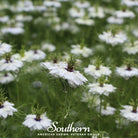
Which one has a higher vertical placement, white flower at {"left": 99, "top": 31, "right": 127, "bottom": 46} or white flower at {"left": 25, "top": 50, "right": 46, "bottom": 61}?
white flower at {"left": 99, "top": 31, "right": 127, "bottom": 46}

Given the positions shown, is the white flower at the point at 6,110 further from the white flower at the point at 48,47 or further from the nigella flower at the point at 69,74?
the white flower at the point at 48,47

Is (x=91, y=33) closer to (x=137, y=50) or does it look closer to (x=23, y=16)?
(x=23, y=16)

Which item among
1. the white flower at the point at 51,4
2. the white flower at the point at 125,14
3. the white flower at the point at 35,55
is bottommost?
the white flower at the point at 35,55

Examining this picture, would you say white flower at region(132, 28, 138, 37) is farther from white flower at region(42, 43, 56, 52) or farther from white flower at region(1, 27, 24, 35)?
white flower at region(1, 27, 24, 35)

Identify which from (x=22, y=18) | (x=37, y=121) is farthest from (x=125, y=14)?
(x=37, y=121)

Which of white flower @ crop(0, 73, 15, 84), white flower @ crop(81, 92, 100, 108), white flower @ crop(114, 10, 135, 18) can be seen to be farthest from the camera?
white flower @ crop(114, 10, 135, 18)

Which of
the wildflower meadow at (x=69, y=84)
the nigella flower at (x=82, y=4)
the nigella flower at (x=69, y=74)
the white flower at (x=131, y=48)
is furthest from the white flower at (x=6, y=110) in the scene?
the nigella flower at (x=82, y=4)

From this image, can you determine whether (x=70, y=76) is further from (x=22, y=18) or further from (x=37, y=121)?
(x=22, y=18)

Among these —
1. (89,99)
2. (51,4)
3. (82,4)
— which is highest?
(82,4)

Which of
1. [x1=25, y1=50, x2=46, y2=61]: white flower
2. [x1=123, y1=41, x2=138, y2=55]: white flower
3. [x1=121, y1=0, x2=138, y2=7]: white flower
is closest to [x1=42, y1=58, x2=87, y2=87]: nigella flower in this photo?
[x1=25, y1=50, x2=46, y2=61]: white flower
